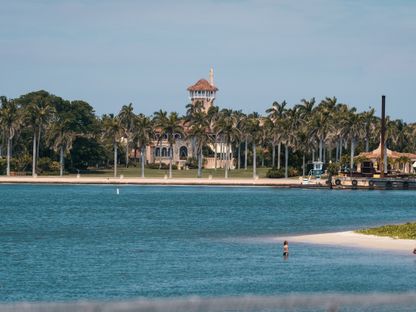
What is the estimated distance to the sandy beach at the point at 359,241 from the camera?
67.7 m

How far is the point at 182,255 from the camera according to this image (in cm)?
6738

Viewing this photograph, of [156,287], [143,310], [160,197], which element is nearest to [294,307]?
[143,310]

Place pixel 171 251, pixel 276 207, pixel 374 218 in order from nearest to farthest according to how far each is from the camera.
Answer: pixel 171 251
pixel 374 218
pixel 276 207

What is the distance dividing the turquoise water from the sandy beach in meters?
2.29

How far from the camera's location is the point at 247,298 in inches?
271

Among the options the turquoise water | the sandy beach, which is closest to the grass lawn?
the sandy beach

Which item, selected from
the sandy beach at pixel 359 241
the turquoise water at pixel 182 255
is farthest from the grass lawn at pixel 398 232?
the turquoise water at pixel 182 255

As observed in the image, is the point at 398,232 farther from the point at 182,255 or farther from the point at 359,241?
the point at 182,255

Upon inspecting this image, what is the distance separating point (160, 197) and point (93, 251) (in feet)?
356

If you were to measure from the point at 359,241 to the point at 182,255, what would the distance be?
556 inches

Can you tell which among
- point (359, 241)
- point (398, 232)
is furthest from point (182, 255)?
point (398, 232)

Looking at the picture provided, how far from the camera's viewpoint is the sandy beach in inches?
2664

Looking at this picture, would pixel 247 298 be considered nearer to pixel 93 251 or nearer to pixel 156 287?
pixel 156 287

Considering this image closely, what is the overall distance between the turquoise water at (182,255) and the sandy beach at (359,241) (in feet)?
7.51
